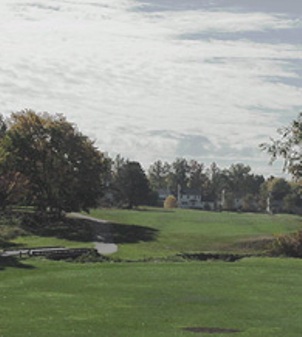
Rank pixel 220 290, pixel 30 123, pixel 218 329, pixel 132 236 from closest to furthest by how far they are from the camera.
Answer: pixel 218 329, pixel 220 290, pixel 132 236, pixel 30 123

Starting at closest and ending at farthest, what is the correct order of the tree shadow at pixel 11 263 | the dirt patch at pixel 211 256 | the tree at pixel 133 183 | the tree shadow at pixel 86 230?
the tree shadow at pixel 11 263 < the dirt patch at pixel 211 256 < the tree shadow at pixel 86 230 < the tree at pixel 133 183

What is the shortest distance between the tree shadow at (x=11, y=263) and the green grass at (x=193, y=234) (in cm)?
1414

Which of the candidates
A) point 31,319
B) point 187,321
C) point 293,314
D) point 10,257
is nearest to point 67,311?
point 31,319

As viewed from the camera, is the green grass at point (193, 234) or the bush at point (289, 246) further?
the green grass at point (193, 234)

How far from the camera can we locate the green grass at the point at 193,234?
80.6 metres

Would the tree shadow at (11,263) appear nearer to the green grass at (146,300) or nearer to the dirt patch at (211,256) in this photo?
the green grass at (146,300)

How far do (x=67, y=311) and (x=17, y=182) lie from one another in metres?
62.0

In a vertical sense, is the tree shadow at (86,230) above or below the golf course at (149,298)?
above

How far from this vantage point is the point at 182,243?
89375mm

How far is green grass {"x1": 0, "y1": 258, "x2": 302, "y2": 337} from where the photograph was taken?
25.8 m

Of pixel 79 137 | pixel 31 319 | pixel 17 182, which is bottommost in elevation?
pixel 31 319

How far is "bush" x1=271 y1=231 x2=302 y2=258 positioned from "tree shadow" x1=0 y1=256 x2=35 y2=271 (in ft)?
83.0

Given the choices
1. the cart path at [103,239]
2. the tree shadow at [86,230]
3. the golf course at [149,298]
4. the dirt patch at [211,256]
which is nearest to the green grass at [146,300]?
the golf course at [149,298]

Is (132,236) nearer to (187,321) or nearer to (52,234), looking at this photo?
(52,234)
